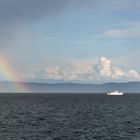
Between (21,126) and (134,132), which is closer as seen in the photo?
(134,132)

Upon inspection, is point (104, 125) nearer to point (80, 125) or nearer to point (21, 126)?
point (80, 125)

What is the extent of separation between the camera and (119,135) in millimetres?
76375

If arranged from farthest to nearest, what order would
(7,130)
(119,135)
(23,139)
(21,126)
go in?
(21,126) < (7,130) < (119,135) < (23,139)

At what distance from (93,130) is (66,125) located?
11.0 metres

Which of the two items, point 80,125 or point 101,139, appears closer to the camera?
point 101,139

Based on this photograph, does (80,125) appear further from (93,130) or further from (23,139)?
(23,139)

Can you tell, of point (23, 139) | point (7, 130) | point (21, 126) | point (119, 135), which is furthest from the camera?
point (21, 126)

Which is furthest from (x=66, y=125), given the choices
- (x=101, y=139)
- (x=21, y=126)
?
(x=101, y=139)

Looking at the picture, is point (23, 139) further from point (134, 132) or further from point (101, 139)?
point (134, 132)

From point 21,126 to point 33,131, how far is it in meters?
10.0

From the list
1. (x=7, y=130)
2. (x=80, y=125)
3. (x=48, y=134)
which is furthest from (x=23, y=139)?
(x=80, y=125)

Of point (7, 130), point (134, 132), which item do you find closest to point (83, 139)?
point (134, 132)

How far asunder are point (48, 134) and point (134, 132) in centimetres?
1713

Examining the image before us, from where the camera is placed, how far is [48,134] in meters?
76.6
